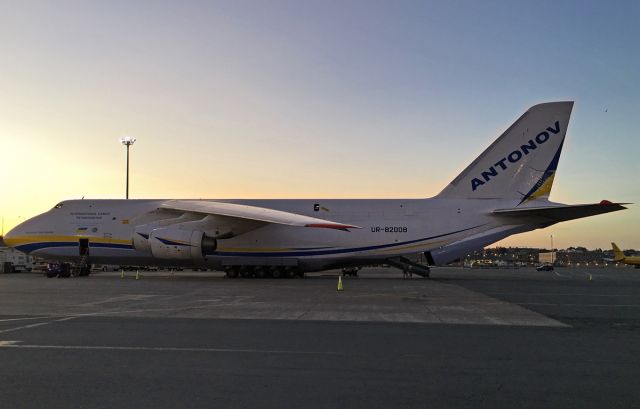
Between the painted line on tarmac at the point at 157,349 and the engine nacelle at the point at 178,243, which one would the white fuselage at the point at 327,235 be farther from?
the painted line on tarmac at the point at 157,349

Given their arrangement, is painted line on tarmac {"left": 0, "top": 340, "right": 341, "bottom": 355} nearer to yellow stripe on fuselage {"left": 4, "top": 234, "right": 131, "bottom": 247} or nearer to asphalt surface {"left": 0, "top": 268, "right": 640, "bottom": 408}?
asphalt surface {"left": 0, "top": 268, "right": 640, "bottom": 408}

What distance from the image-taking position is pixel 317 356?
7203mm

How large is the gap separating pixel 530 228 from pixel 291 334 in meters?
19.9

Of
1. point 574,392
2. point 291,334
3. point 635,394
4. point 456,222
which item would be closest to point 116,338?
point 291,334

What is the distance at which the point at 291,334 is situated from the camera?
29.5ft

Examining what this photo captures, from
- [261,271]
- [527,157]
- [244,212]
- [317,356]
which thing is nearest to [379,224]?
[261,271]

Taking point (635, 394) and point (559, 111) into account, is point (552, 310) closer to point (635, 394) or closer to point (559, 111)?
point (635, 394)

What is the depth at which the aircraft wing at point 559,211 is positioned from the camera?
72.8 feet

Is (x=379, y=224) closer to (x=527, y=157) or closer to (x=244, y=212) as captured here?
(x=244, y=212)

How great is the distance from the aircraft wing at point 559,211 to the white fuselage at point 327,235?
595 mm

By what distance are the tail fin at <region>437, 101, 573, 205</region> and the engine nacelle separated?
45.8ft

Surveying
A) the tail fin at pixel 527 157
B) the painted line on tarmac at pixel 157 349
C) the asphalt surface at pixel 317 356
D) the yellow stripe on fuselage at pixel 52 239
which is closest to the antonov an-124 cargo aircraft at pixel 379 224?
the tail fin at pixel 527 157

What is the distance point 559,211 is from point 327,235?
11.2 metres

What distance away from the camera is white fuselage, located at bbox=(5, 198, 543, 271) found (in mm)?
26141
